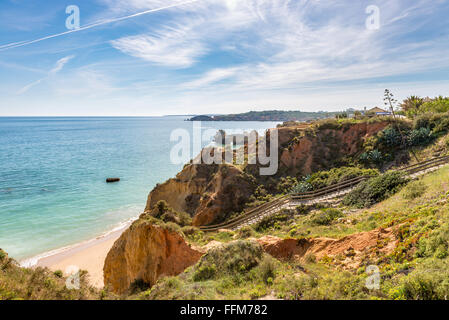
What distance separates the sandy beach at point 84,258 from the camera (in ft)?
67.9

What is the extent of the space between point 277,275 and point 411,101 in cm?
4695

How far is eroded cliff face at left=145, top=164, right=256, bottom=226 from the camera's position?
20.5 metres

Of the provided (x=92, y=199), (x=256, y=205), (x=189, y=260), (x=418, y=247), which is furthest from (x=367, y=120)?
(x=92, y=199)

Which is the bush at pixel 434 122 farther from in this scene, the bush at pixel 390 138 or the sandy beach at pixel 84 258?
the sandy beach at pixel 84 258

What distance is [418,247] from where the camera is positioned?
757 centimetres

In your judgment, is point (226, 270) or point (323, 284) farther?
point (226, 270)

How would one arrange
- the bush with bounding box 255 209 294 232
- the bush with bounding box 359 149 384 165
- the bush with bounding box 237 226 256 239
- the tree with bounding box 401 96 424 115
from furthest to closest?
1. the tree with bounding box 401 96 424 115
2. the bush with bounding box 359 149 384 165
3. the bush with bounding box 255 209 294 232
4. the bush with bounding box 237 226 256 239

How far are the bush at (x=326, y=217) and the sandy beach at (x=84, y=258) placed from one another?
16498mm

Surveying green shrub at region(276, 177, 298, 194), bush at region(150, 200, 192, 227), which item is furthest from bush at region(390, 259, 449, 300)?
green shrub at region(276, 177, 298, 194)

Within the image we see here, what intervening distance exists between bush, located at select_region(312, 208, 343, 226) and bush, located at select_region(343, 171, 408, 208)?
5.56 feet

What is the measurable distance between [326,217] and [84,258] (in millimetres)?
21324

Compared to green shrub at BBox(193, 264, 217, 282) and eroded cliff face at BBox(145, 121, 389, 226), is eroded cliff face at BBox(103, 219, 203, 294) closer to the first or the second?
green shrub at BBox(193, 264, 217, 282)

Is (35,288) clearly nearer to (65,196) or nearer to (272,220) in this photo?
(272,220)
